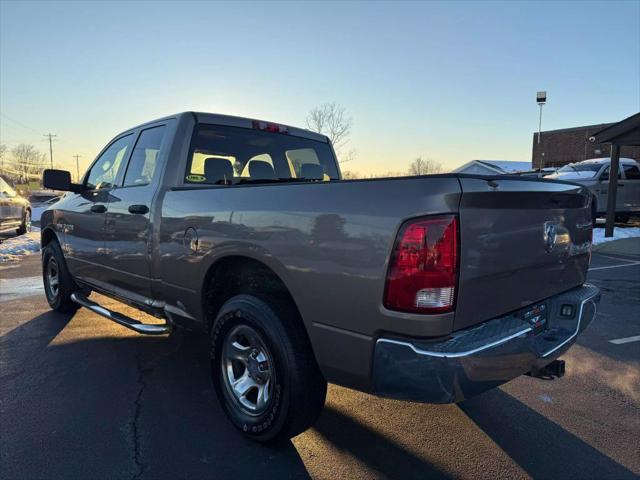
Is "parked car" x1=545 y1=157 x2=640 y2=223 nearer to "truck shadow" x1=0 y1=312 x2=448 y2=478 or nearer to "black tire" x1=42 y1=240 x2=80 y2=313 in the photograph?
"black tire" x1=42 y1=240 x2=80 y2=313

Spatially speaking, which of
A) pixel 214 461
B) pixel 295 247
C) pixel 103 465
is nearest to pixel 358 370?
pixel 295 247

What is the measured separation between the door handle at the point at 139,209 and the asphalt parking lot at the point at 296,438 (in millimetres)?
1326

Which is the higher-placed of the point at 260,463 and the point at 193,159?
the point at 193,159

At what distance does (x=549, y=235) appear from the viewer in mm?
2529

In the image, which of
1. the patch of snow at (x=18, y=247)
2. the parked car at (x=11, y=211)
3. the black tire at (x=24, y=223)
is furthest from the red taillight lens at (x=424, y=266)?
the black tire at (x=24, y=223)

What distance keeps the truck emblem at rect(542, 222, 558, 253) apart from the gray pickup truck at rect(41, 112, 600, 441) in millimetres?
12

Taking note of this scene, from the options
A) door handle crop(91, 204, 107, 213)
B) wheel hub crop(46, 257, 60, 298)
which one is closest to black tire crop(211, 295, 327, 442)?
door handle crop(91, 204, 107, 213)

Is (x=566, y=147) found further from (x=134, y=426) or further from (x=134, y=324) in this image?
(x=134, y=426)

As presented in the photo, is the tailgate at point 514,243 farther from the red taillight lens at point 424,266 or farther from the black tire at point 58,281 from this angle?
the black tire at point 58,281

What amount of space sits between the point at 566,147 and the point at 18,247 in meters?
36.3

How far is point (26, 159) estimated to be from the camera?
101000mm

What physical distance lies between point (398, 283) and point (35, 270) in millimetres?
8641

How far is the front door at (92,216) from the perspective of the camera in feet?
13.8

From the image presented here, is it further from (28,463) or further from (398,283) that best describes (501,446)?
(28,463)
